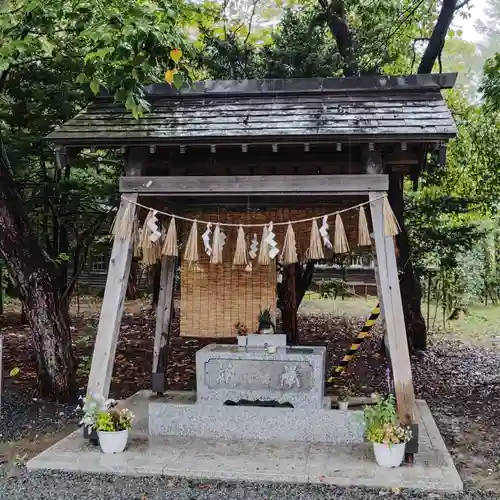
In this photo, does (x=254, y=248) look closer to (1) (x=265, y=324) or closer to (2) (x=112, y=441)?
(1) (x=265, y=324)

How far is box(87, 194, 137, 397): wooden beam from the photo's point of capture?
6113 millimetres

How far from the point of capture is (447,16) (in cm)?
1023

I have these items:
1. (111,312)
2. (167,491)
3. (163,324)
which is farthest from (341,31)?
(167,491)

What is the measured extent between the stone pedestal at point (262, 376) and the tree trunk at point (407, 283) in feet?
14.9

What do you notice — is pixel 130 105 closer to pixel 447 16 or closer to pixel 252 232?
pixel 252 232

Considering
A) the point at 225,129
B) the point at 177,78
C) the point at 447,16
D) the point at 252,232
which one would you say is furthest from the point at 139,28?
the point at 447,16

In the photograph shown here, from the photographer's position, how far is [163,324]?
27.0ft

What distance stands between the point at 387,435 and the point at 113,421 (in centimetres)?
280

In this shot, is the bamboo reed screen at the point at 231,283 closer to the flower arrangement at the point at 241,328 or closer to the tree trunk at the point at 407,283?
the flower arrangement at the point at 241,328

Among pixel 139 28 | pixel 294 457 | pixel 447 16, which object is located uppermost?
pixel 447 16

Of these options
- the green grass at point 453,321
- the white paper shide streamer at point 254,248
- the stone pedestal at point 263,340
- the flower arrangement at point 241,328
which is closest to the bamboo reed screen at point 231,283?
the flower arrangement at point 241,328

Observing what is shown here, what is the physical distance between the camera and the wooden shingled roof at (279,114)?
5840mm

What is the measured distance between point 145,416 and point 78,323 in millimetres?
8457

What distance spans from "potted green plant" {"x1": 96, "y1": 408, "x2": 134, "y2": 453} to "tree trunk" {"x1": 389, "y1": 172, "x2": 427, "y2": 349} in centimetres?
618
